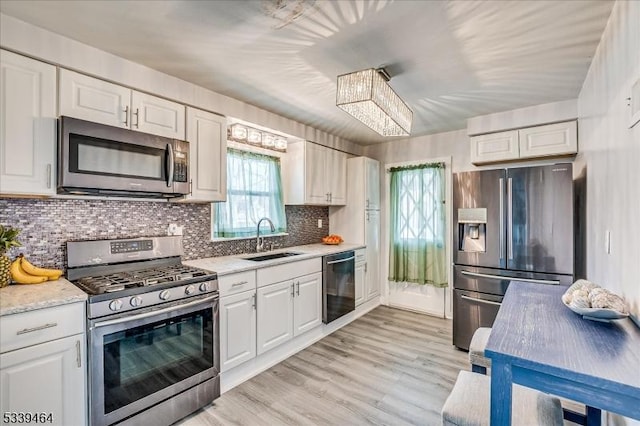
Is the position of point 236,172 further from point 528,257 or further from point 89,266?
point 528,257

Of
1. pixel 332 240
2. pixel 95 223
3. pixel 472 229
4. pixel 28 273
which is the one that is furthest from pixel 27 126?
pixel 472 229

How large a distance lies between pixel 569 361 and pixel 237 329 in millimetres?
2103

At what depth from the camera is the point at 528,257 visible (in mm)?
2709

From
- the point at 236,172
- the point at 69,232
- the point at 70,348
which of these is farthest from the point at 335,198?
the point at 70,348

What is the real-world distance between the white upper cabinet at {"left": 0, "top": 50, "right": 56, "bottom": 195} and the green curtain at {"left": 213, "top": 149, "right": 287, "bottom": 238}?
4.40ft

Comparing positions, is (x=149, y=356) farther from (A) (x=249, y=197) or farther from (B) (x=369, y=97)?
(B) (x=369, y=97)

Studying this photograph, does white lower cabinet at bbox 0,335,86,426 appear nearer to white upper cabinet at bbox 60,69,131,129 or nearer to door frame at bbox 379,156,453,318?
white upper cabinet at bbox 60,69,131,129

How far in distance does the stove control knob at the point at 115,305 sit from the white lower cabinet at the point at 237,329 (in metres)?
0.71

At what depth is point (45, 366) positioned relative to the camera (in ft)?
4.96

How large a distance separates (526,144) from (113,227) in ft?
12.6

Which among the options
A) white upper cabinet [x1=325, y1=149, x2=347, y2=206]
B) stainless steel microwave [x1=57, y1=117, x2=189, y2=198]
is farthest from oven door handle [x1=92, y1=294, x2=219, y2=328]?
white upper cabinet [x1=325, y1=149, x2=347, y2=206]

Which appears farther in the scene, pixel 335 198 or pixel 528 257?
pixel 335 198

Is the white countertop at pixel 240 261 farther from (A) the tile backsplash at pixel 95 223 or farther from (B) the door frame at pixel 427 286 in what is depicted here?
(B) the door frame at pixel 427 286

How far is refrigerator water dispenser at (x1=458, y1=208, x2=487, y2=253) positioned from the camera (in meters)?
2.93
